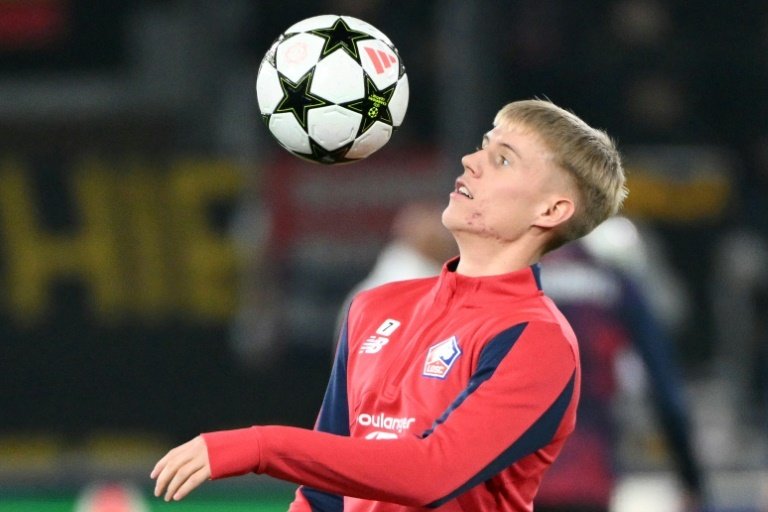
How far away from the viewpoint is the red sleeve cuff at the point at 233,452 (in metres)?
2.80

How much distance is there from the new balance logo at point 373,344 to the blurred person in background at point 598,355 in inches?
71.3

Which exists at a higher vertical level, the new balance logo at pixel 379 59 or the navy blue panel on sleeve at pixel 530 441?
the new balance logo at pixel 379 59

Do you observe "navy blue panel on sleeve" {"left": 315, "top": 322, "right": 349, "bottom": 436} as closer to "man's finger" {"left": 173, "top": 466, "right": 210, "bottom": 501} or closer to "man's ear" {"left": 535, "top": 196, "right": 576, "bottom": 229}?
"man's ear" {"left": 535, "top": 196, "right": 576, "bottom": 229}

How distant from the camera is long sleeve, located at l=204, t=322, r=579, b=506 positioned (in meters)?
2.86

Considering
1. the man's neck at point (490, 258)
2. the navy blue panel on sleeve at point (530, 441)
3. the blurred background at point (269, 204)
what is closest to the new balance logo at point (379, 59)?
the man's neck at point (490, 258)

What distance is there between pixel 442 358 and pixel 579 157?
53 centimetres

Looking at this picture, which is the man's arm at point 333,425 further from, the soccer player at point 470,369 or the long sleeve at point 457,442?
the long sleeve at point 457,442

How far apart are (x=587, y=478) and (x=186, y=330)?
5247mm

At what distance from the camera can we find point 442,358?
317 centimetres

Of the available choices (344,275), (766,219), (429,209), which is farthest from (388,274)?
(766,219)

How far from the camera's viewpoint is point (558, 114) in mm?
3330

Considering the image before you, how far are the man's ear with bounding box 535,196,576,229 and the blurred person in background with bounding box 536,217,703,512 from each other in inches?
69.5

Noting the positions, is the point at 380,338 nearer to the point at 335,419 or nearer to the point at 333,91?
the point at 335,419

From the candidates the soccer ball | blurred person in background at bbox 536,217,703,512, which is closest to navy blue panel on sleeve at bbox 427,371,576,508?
the soccer ball
